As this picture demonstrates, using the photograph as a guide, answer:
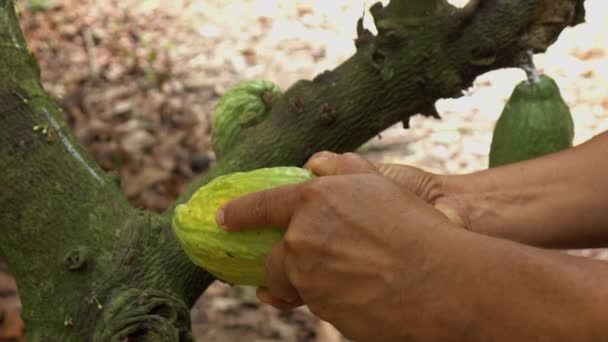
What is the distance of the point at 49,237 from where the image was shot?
1677mm

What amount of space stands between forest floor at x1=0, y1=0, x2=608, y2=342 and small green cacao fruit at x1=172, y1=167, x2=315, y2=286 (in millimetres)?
1236

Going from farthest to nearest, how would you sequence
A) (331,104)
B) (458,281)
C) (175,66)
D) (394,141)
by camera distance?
1. (175,66)
2. (394,141)
3. (331,104)
4. (458,281)

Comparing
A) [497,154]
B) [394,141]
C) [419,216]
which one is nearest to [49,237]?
[419,216]

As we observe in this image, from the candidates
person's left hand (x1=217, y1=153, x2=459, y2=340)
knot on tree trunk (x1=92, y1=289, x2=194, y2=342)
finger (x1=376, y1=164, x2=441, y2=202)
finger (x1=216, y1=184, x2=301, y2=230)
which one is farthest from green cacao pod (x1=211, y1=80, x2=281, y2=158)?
person's left hand (x1=217, y1=153, x2=459, y2=340)

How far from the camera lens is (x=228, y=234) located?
4.73 feet

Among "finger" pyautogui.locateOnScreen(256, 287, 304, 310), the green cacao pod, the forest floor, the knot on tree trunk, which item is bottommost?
the forest floor

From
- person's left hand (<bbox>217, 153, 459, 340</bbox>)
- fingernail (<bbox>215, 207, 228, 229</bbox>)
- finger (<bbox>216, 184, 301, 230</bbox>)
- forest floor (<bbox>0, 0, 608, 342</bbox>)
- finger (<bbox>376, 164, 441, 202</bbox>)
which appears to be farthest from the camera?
forest floor (<bbox>0, 0, 608, 342</bbox>)

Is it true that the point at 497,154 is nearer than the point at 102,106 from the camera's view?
Yes

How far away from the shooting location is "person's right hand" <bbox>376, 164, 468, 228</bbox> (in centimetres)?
172

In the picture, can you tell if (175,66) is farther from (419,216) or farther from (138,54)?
(419,216)

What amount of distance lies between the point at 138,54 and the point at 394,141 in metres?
1.69

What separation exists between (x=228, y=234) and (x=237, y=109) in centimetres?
82

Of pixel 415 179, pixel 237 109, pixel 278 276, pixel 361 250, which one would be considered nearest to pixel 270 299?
pixel 278 276

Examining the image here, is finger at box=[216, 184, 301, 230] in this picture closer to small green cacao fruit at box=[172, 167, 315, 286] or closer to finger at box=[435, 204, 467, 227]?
small green cacao fruit at box=[172, 167, 315, 286]
